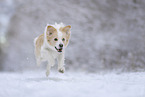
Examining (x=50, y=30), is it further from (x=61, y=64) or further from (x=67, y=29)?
(x=61, y=64)

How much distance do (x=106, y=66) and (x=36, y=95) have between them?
318 inches

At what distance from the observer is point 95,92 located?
230 cm

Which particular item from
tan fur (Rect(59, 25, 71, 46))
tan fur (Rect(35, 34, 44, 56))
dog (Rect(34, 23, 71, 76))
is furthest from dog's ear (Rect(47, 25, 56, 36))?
tan fur (Rect(35, 34, 44, 56))

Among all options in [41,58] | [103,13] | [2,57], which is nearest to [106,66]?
[103,13]

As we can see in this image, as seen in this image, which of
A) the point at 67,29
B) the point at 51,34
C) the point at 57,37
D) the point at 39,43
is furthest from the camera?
the point at 39,43

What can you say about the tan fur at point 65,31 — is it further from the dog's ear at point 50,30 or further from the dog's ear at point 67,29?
the dog's ear at point 50,30

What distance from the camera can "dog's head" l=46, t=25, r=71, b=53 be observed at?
395 cm

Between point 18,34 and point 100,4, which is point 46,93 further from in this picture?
point 18,34

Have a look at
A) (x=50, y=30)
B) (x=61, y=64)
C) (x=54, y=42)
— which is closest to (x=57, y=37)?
(x=54, y=42)

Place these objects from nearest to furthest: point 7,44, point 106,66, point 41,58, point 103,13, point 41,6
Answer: point 41,58, point 106,66, point 103,13, point 41,6, point 7,44

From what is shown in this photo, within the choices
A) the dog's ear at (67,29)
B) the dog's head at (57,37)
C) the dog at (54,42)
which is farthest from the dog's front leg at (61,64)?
the dog's ear at (67,29)

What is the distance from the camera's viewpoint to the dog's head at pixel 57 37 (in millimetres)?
3949

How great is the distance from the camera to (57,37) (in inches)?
157

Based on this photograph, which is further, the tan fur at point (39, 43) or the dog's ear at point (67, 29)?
the tan fur at point (39, 43)
